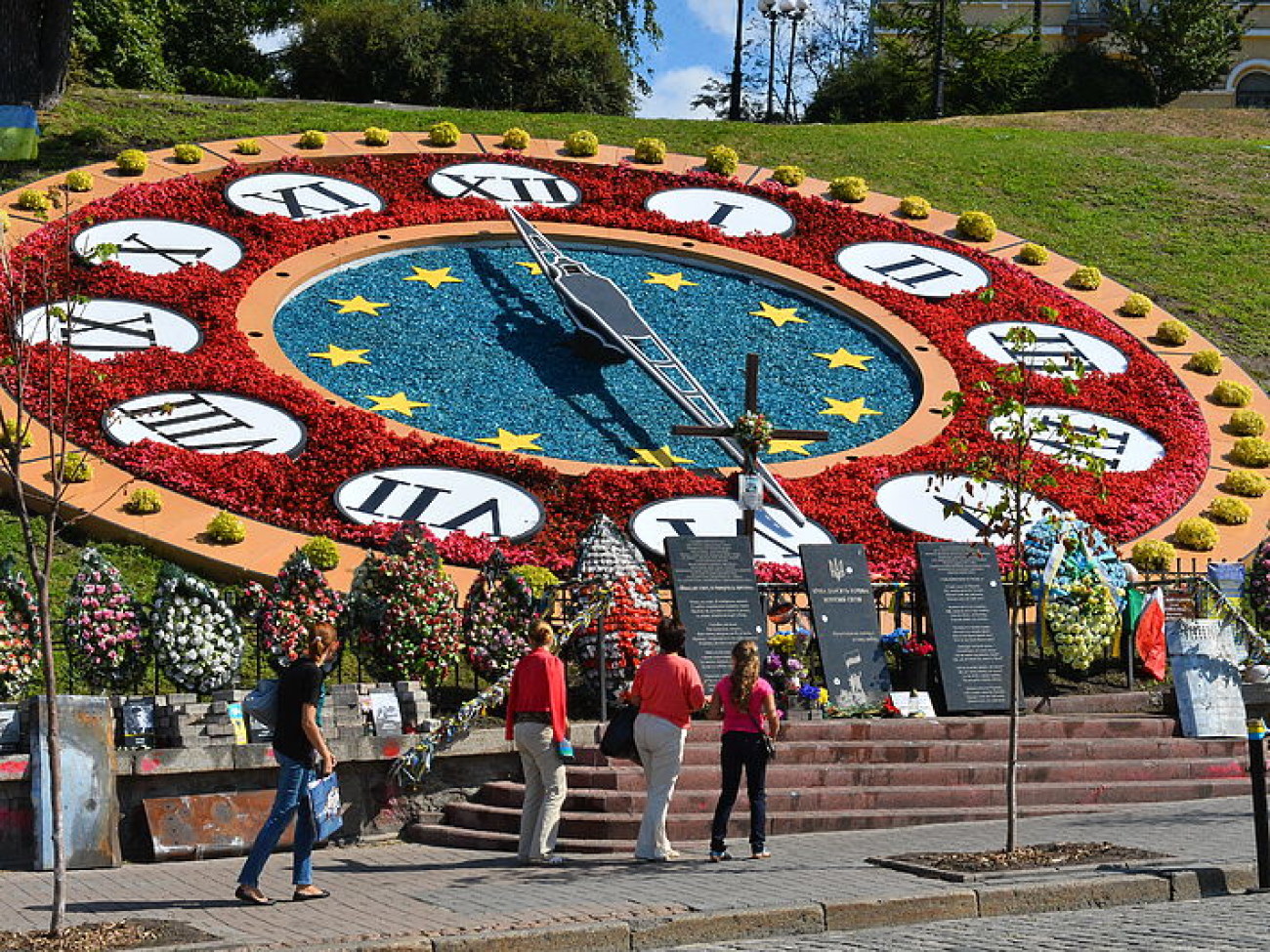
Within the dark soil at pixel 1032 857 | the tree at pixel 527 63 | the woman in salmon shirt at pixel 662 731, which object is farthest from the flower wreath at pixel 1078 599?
the tree at pixel 527 63

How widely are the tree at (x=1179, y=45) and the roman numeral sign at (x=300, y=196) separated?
2926 centimetres

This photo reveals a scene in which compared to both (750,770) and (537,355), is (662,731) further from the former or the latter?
(537,355)

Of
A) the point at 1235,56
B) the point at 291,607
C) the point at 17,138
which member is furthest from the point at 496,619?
the point at 1235,56

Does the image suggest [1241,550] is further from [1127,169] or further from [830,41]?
[830,41]

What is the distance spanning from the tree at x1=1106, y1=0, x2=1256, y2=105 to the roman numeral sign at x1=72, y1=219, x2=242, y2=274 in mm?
32294

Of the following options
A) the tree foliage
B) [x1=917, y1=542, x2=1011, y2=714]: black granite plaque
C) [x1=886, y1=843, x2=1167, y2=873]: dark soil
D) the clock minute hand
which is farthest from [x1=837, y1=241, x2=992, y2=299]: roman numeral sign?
[x1=886, y1=843, x2=1167, y2=873]: dark soil

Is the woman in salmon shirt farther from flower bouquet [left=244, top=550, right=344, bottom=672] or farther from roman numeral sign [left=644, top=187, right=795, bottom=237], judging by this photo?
roman numeral sign [left=644, top=187, right=795, bottom=237]

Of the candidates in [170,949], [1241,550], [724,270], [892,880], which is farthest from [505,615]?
[724,270]

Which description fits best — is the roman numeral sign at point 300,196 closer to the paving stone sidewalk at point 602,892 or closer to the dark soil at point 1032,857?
the paving stone sidewalk at point 602,892

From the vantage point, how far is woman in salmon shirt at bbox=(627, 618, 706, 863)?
45.6 ft

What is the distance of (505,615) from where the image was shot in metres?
17.1

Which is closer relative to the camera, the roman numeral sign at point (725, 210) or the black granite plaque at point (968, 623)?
the black granite plaque at point (968, 623)

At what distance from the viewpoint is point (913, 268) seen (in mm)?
30391

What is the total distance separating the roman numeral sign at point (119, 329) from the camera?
23938 mm
